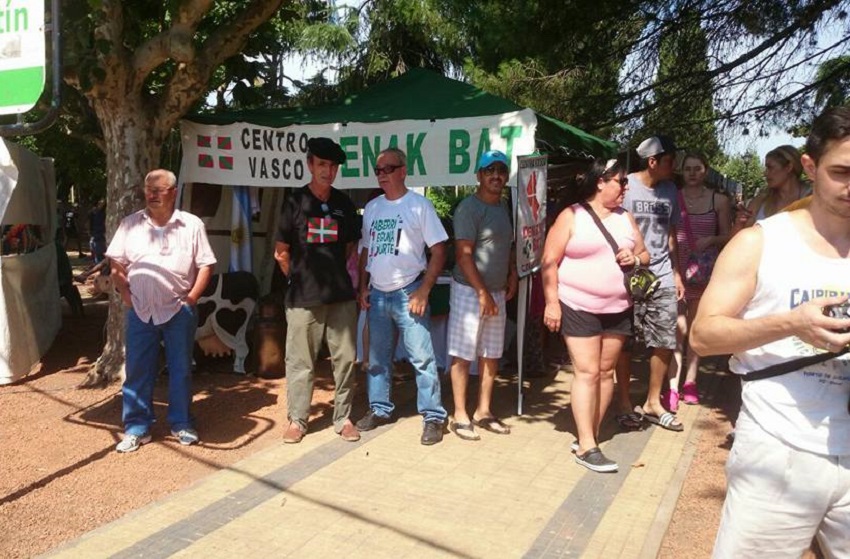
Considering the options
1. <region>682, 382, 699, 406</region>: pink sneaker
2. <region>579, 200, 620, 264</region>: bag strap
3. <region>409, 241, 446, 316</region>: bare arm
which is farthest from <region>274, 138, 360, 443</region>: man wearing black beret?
<region>682, 382, 699, 406</region>: pink sneaker

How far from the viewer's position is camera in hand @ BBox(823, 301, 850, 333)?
182 cm

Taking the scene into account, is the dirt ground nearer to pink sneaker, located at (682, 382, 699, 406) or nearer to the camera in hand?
pink sneaker, located at (682, 382, 699, 406)

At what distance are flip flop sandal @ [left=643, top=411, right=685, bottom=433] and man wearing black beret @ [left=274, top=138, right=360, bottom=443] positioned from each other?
85.5 inches

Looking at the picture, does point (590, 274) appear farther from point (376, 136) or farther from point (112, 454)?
point (112, 454)

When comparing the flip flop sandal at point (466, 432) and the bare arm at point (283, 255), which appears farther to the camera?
the flip flop sandal at point (466, 432)

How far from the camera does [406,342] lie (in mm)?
4996

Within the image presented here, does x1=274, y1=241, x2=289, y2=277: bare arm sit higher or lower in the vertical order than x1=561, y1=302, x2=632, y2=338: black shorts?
higher

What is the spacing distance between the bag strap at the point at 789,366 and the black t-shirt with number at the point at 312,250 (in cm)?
311

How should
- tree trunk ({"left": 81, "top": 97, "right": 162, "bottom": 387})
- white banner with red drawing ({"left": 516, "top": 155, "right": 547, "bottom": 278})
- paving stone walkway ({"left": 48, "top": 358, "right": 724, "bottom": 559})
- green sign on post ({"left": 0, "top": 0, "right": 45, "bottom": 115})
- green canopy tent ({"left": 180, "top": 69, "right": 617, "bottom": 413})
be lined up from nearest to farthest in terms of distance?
green sign on post ({"left": 0, "top": 0, "right": 45, "bottom": 115})
paving stone walkway ({"left": 48, "top": 358, "right": 724, "bottom": 559})
white banner with red drawing ({"left": 516, "top": 155, "right": 547, "bottom": 278})
green canopy tent ({"left": 180, "top": 69, "right": 617, "bottom": 413})
tree trunk ({"left": 81, "top": 97, "right": 162, "bottom": 387})

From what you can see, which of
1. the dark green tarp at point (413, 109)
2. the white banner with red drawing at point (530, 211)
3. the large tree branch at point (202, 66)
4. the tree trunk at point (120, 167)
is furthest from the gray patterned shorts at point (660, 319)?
the tree trunk at point (120, 167)

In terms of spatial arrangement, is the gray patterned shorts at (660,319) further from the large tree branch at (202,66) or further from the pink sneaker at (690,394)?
the large tree branch at (202,66)

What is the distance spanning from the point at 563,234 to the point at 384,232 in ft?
3.83

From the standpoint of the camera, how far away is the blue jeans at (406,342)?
16.2 feet

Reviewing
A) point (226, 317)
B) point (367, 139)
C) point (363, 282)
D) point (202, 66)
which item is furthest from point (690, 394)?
point (202, 66)
